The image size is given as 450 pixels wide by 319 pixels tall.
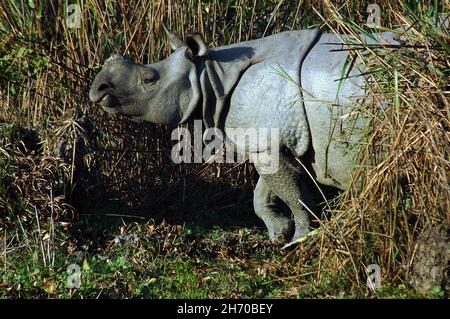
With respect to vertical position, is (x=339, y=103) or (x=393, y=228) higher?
(x=339, y=103)

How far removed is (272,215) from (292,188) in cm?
55

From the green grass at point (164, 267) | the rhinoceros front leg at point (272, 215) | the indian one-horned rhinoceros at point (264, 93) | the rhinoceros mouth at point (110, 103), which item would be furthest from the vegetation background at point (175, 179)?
the rhinoceros mouth at point (110, 103)

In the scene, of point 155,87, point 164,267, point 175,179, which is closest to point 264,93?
point 155,87

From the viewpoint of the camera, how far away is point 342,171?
19.7 feet

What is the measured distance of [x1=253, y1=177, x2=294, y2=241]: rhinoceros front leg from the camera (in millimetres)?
6742

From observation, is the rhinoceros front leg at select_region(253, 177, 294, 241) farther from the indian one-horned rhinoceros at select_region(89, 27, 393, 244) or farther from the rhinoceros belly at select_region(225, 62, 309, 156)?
the rhinoceros belly at select_region(225, 62, 309, 156)

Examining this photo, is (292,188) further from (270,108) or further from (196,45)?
(196,45)

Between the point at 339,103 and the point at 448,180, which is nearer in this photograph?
the point at 448,180

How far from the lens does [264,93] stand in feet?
19.9

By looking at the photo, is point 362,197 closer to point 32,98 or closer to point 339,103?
point 339,103

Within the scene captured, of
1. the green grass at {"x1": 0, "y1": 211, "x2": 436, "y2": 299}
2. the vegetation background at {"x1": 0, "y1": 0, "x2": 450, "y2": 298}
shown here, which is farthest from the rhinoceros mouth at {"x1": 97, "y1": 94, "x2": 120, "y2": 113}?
the green grass at {"x1": 0, "y1": 211, "x2": 436, "y2": 299}

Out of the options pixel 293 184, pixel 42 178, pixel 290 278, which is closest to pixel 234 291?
pixel 290 278

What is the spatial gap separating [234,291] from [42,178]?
1.82 m

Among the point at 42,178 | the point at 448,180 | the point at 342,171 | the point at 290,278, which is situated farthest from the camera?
the point at 42,178
